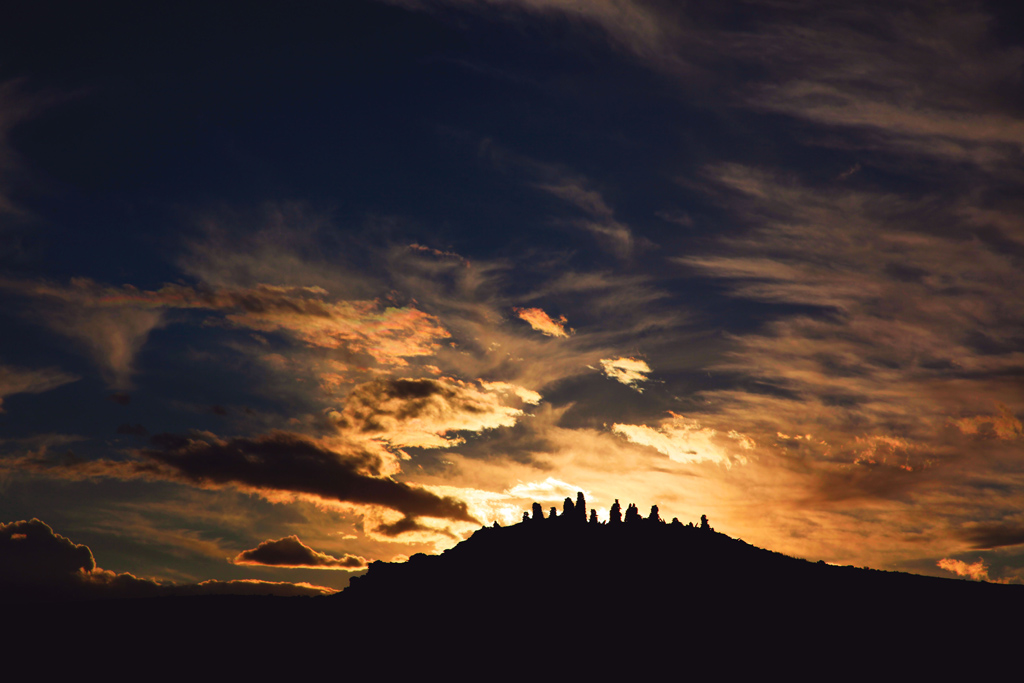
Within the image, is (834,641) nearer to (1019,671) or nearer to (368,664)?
(1019,671)

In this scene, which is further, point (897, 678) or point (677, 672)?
point (677, 672)

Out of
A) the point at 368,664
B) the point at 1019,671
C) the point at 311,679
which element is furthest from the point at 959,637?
the point at 311,679

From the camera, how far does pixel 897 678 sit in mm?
166375

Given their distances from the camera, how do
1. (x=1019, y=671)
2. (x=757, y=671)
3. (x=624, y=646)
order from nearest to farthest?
1. (x=1019, y=671)
2. (x=757, y=671)
3. (x=624, y=646)

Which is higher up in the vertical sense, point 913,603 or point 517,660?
point 913,603

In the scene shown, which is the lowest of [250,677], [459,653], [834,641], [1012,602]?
[250,677]

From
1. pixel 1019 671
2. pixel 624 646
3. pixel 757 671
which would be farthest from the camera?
pixel 624 646

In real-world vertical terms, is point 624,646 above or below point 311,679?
above

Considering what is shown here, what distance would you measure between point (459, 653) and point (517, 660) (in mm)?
18796

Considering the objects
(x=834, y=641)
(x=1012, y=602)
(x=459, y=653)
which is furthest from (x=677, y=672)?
(x=1012, y=602)

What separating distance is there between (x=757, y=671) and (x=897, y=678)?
34.1 m

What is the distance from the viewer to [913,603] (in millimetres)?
198500

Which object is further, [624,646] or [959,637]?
[624,646]

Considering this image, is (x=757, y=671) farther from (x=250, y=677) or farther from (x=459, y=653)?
(x=250, y=677)
